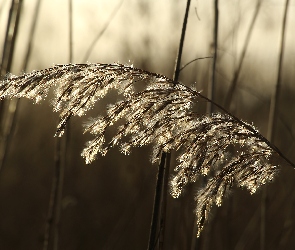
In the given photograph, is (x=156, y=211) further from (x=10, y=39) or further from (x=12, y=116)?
(x=12, y=116)

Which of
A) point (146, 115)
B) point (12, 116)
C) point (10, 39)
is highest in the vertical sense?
point (10, 39)

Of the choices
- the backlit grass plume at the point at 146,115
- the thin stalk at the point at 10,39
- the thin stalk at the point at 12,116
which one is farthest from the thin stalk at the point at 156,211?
the thin stalk at the point at 12,116

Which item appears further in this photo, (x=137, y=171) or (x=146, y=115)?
(x=137, y=171)

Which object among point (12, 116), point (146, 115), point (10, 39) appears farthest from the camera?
point (12, 116)

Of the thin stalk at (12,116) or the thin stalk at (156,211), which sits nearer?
the thin stalk at (156,211)

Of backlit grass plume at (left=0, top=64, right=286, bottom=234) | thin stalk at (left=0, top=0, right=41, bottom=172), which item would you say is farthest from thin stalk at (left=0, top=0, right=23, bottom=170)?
backlit grass plume at (left=0, top=64, right=286, bottom=234)

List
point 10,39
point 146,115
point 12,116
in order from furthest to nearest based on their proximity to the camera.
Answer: point 12,116 < point 10,39 < point 146,115

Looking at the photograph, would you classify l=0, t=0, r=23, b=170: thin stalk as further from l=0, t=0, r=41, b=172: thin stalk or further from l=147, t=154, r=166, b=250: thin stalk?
l=147, t=154, r=166, b=250: thin stalk

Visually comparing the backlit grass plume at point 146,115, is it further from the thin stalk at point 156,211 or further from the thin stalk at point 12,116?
the thin stalk at point 12,116

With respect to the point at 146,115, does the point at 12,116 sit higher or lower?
higher

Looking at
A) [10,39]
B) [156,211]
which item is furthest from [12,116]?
[156,211]
